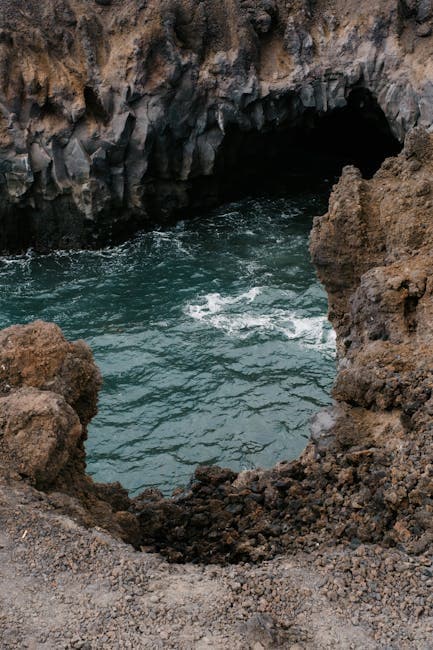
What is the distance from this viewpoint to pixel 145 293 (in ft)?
124

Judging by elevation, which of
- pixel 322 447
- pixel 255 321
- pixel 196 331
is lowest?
pixel 196 331

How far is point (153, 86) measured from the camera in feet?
136

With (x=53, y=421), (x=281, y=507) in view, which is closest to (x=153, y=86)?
(x=53, y=421)

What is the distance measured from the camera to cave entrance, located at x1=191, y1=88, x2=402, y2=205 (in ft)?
148

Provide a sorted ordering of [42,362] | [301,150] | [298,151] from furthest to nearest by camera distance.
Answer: [301,150]
[298,151]
[42,362]

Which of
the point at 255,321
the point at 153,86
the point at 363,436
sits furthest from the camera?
the point at 153,86

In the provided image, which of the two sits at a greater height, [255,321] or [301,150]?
[301,150]

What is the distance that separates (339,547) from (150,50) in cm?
3364

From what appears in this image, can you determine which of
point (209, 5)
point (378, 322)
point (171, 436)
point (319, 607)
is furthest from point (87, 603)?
point (209, 5)

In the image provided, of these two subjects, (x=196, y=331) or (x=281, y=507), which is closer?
(x=281, y=507)

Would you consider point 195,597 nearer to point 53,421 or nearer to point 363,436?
point 53,421

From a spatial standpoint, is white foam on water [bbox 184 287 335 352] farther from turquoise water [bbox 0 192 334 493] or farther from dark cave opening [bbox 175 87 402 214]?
dark cave opening [bbox 175 87 402 214]

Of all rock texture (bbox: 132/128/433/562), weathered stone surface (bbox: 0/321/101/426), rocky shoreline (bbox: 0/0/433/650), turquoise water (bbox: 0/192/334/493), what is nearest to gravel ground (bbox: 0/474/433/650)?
rocky shoreline (bbox: 0/0/433/650)

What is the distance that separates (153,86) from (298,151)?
1305 cm
